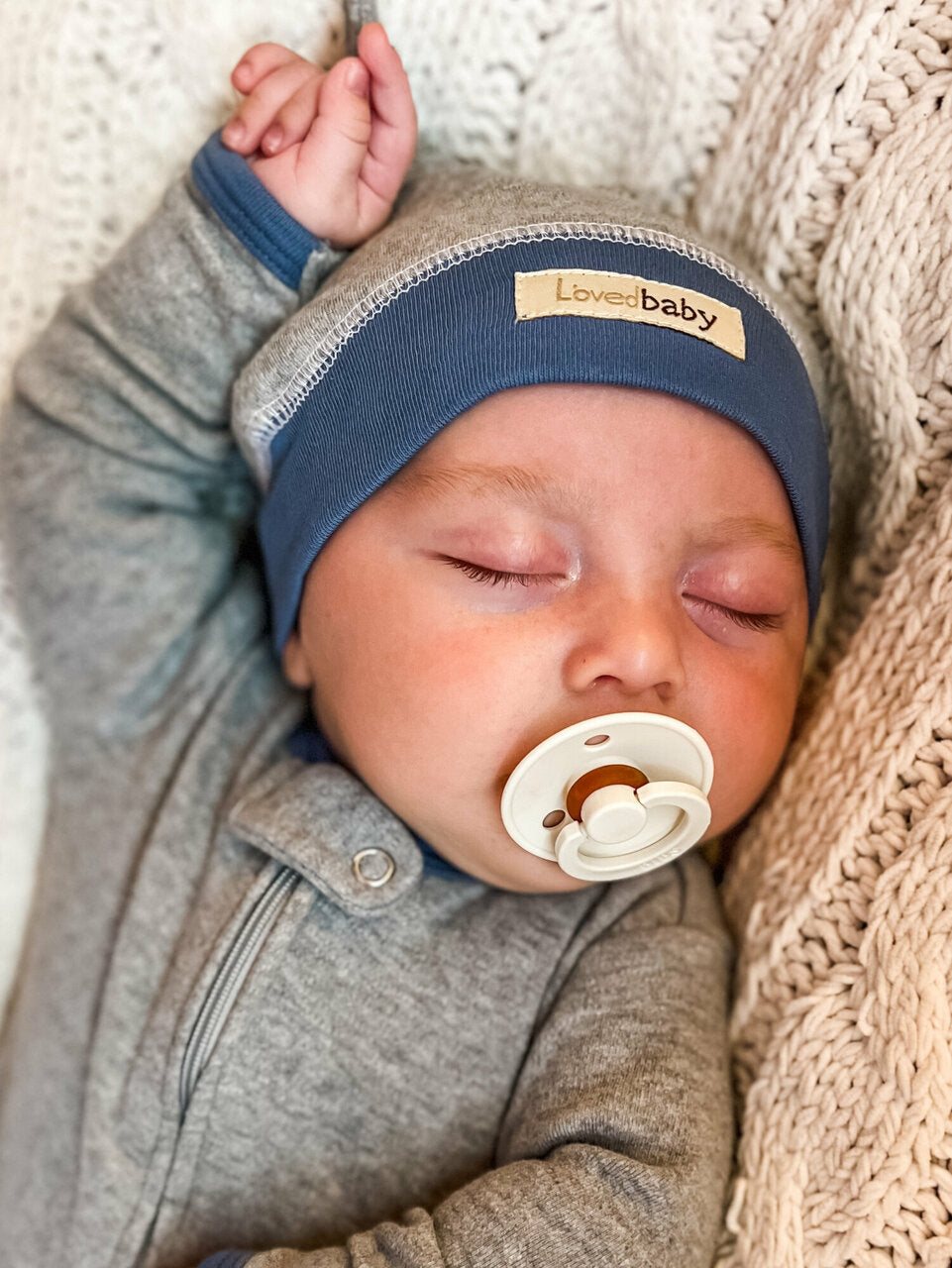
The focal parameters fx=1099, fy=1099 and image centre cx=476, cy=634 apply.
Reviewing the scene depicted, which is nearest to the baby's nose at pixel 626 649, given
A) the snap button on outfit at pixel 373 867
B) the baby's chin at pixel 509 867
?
the baby's chin at pixel 509 867

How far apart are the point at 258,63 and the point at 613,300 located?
1.69 ft

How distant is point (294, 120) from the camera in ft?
3.84

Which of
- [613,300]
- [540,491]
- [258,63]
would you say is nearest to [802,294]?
[613,300]

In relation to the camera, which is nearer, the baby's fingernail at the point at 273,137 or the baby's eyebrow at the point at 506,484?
the baby's eyebrow at the point at 506,484

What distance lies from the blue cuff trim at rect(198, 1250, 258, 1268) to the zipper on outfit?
0.14 meters

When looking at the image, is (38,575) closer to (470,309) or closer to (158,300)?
(158,300)

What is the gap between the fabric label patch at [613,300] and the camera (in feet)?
3.33

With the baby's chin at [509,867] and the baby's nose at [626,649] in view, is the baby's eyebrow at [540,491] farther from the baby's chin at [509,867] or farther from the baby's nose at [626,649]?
the baby's chin at [509,867]

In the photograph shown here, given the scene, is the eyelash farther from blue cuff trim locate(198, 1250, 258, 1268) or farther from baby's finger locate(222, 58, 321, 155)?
blue cuff trim locate(198, 1250, 258, 1268)

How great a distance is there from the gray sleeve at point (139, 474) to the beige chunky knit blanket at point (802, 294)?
110mm

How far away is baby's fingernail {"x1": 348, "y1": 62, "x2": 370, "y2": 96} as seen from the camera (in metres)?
1.15

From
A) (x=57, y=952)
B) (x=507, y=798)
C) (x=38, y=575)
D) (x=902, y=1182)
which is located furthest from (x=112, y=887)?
(x=902, y=1182)

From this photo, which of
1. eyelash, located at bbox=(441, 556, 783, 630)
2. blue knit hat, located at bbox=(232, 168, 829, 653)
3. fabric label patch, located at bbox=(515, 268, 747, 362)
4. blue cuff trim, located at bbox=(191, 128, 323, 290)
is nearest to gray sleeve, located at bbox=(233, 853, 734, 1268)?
eyelash, located at bbox=(441, 556, 783, 630)

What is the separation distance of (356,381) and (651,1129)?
0.75 metres
